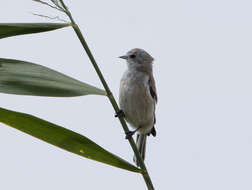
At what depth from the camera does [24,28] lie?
200 cm

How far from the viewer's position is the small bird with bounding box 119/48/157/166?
4672 mm

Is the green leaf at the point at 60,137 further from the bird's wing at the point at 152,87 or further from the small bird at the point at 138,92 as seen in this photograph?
the bird's wing at the point at 152,87

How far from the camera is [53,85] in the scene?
79.1 inches

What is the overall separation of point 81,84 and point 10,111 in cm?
54

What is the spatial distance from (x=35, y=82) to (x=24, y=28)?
0.28 metres

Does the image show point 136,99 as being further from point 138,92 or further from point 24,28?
point 24,28

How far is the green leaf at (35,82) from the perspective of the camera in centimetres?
186

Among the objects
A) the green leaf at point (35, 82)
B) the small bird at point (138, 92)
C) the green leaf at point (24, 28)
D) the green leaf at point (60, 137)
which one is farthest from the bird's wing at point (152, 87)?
the green leaf at point (60, 137)

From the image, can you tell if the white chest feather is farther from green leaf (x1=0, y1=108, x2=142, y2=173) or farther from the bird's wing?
green leaf (x1=0, y1=108, x2=142, y2=173)

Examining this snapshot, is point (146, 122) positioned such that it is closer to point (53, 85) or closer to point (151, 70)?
point (151, 70)

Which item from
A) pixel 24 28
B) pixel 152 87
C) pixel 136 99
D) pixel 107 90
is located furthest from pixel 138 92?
pixel 24 28

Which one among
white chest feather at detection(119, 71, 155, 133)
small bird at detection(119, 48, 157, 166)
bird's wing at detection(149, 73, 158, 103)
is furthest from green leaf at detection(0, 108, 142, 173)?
bird's wing at detection(149, 73, 158, 103)

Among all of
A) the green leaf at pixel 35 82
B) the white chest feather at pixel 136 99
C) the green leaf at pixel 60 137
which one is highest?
the green leaf at pixel 35 82

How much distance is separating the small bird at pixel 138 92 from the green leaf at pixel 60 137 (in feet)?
8.59
